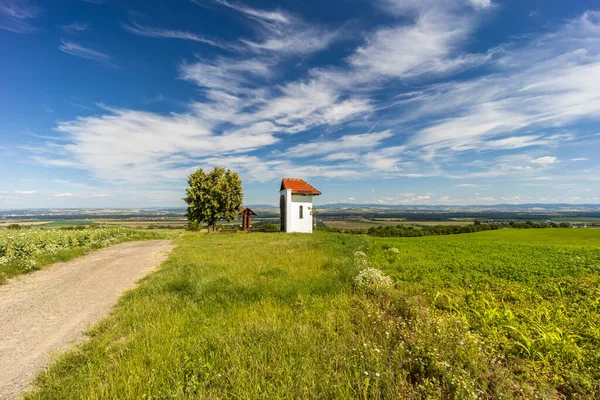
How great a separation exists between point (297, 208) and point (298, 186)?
117 inches

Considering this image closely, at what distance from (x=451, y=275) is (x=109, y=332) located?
8.73 meters

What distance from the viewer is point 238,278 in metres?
8.45

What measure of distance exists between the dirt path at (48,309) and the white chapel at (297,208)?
20.0 metres

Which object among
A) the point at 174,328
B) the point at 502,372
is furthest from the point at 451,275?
the point at 174,328

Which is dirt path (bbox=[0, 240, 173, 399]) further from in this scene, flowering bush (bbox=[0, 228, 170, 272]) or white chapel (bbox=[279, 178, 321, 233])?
white chapel (bbox=[279, 178, 321, 233])

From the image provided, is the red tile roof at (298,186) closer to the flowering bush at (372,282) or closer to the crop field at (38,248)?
the crop field at (38,248)

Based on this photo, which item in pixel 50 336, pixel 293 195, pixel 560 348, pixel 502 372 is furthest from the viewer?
pixel 293 195

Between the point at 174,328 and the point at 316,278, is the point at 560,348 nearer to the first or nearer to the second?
the point at 316,278

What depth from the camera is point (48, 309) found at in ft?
20.4

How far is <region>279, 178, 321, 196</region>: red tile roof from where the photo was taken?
31.0m

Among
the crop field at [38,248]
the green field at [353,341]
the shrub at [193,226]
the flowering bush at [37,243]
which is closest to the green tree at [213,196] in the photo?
the shrub at [193,226]

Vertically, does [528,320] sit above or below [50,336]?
above

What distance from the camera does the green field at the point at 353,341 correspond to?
3115mm

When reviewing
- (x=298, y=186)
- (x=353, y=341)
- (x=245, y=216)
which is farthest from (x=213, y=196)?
(x=353, y=341)
